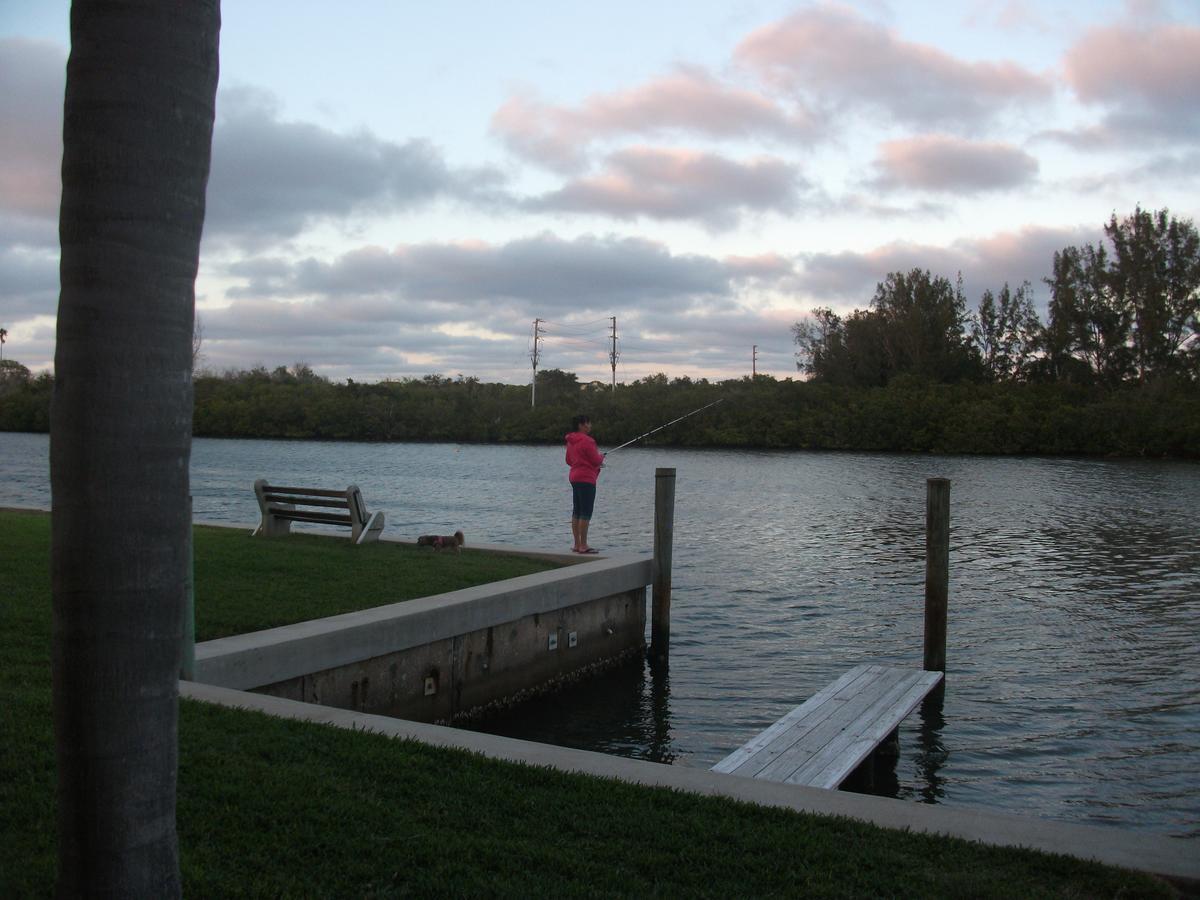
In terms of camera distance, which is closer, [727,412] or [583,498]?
[583,498]

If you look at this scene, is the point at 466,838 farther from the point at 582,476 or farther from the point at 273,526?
the point at 273,526

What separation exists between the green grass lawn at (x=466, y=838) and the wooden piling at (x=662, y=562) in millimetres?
7498

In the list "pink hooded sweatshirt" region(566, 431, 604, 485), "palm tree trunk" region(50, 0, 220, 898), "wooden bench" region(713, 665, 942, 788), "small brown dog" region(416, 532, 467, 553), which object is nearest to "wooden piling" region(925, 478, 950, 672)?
"wooden bench" region(713, 665, 942, 788)

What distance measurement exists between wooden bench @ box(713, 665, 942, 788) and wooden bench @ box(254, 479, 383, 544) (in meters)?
6.13

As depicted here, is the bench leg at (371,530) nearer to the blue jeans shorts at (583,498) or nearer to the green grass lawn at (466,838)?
the blue jeans shorts at (583,498)

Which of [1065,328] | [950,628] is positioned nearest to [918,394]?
[1065,328]

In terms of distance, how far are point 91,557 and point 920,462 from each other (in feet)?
216

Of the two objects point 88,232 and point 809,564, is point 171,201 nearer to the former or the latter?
point 88,232

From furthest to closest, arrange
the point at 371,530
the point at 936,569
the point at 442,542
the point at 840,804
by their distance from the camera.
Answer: the point at 371,530
the point at 442,542
the point at 936,569
the point at 840,804

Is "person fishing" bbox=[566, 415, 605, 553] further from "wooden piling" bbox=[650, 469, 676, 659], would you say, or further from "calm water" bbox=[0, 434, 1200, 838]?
"calm water" bbox=[0, 434, 1200, 838]

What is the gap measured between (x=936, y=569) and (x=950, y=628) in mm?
3798

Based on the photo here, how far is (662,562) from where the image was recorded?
12828 millimetres

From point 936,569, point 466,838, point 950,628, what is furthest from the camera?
point 950,628

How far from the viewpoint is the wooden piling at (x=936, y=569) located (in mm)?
11781
